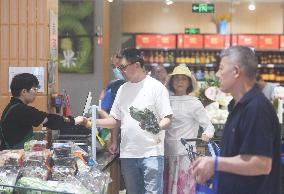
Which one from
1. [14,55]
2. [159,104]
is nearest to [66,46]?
[14,55]

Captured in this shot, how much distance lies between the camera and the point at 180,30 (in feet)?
53.8

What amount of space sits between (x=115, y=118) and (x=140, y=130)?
35cm

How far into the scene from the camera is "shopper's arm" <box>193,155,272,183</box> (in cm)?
264

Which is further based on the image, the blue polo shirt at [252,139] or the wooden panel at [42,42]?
the wooden panel at [42,42]

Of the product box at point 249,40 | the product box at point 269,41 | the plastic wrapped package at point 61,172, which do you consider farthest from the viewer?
the product box at point 249,40

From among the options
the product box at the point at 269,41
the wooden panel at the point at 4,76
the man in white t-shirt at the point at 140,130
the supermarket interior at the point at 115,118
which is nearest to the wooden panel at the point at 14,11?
the supermarket interior at the point at 115,118

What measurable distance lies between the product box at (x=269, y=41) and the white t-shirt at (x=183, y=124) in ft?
34.6

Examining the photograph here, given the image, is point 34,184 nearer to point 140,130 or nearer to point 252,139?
point 252,139

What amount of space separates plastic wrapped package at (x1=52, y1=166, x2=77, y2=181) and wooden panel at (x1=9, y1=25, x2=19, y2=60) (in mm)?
1921

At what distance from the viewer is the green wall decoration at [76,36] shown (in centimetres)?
1005

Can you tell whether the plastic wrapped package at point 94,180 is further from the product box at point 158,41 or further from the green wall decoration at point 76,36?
the product box at point 158,41

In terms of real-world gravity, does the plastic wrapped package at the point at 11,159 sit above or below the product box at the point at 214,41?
below

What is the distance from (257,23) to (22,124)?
42.2ft

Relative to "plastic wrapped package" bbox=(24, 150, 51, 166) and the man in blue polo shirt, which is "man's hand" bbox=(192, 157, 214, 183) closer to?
the man in blue polo shirt
